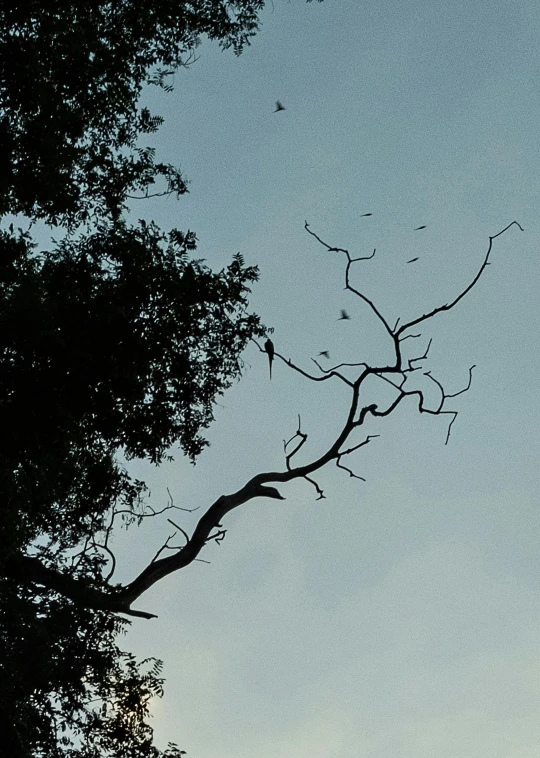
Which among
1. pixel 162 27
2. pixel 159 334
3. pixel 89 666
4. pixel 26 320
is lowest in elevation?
pixel 89 666

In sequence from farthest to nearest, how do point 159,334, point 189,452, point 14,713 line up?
1. point 189,452
2. point 159,334
3. point 14,713

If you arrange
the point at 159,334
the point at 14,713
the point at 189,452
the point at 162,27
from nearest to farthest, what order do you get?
the point at 14,713 < the point at 159,334 < the point at 189,452 < the point at 162,27

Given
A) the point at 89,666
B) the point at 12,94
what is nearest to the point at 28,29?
the point at 12,94

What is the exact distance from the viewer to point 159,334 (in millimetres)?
10117

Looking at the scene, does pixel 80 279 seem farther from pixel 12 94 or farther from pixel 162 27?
pixel 162 27

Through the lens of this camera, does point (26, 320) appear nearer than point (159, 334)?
Yes

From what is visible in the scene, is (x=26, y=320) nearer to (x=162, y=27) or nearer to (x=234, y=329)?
(x=234, y=329)

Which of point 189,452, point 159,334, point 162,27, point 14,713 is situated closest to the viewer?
point 14,713

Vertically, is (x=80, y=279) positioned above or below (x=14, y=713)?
above

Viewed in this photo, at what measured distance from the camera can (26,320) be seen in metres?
9.22

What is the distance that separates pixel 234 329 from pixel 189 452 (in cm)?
169

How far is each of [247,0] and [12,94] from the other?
4.19 metres

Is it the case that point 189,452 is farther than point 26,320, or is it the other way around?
point 189,452

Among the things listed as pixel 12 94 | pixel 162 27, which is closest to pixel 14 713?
pixel 12 94
